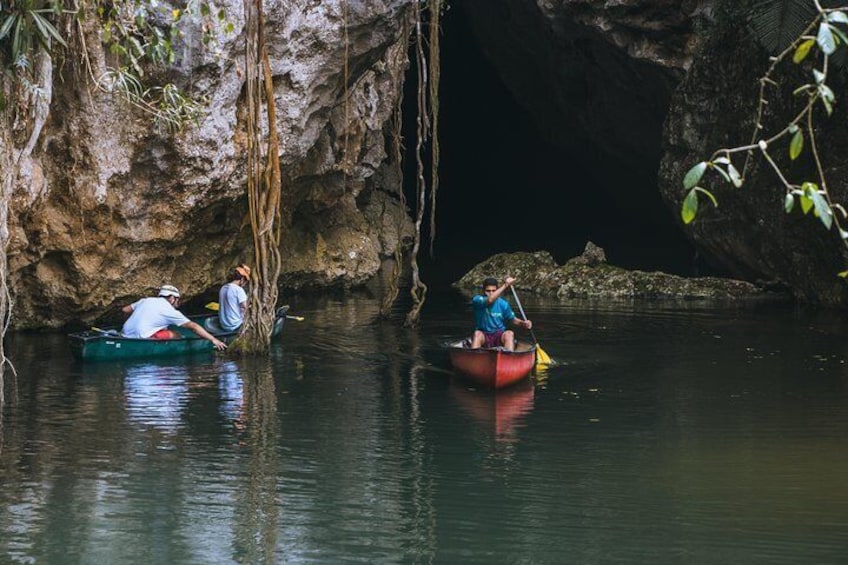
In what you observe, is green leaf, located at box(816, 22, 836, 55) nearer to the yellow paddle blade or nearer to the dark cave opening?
the yellow paddle blade

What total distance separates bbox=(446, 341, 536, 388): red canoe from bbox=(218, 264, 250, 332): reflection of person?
424 cm

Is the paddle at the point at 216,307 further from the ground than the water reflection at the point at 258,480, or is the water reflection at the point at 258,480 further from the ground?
the paddle at the point at 216,307

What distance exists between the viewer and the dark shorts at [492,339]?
16.5 metres

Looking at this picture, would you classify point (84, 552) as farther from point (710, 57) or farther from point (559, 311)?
point (710, 57)

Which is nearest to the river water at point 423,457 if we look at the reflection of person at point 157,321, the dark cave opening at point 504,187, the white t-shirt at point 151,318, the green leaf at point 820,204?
the reflection of person at point 157,321

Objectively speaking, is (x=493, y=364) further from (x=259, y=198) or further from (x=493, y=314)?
(x=259, y=198)

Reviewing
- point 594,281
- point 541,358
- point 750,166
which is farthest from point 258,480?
point 594,281

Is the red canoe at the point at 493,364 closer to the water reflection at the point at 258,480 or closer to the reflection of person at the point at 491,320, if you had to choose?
the reflection of person at the point at 491,320

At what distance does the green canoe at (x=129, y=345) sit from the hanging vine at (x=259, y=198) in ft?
1.65

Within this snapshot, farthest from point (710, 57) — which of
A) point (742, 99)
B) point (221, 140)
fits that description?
point (221, 140)

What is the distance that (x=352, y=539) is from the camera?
8914 mm

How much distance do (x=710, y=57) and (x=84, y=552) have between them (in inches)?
720

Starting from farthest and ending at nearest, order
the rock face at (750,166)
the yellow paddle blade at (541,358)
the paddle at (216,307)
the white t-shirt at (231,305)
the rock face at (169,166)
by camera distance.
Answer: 1. the rock face at (750,166)
2. the paddle at (216,307)
3. the white t-shirt at (231,305)
4. the rock face at (169,166)
5. the yellow paddle blade at (541,358)

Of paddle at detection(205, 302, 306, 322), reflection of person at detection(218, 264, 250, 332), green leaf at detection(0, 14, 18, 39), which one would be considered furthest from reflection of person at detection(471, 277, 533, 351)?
green leaf at detection(0, 14, 18, 39)
